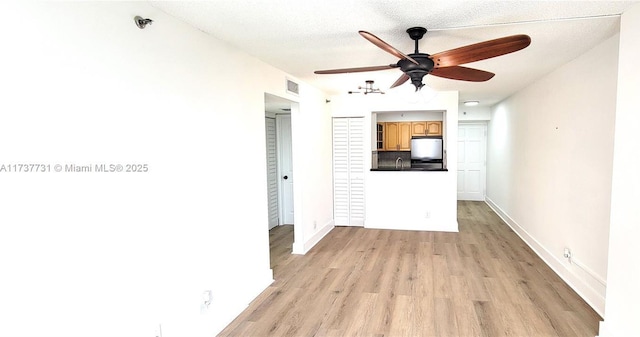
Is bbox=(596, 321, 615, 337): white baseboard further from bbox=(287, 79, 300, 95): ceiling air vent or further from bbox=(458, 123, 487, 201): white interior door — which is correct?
bbox=(458, 123, 487, 201): white interior door

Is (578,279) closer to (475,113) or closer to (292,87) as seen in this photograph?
(292,87)

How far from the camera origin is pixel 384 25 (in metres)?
2.51

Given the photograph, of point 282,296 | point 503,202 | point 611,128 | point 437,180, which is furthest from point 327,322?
point 503,202

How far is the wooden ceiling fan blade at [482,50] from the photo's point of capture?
6.12 feet

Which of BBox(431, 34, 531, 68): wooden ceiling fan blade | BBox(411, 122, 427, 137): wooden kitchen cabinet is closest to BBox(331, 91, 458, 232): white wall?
BBox(411, 122, 427, 137): wooden kitchen cabinet

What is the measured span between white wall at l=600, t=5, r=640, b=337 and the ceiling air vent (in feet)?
9.93

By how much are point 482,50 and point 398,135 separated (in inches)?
240

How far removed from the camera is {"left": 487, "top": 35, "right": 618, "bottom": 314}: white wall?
297cm

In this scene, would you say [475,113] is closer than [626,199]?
No

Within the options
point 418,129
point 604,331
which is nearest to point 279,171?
point 418,129

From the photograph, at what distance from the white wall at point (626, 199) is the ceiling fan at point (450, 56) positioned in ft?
2.70

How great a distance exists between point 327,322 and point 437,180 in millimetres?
3718

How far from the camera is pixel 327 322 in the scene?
292 centimetres

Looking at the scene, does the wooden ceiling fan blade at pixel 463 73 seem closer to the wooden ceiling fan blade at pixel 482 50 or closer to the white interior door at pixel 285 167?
the wooden ceiling fan blade at pixel 482 50
